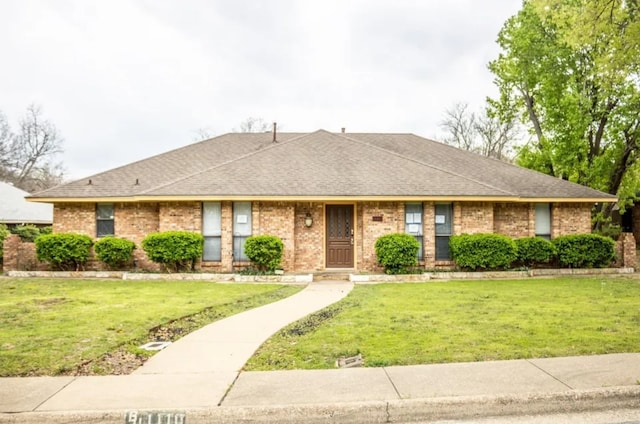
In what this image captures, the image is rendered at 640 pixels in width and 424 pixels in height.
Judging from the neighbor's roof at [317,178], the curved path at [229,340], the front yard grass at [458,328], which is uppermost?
the neighbor's roof at [317,178]

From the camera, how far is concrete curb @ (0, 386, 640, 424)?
12.9 ft

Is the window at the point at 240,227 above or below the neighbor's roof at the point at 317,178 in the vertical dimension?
below

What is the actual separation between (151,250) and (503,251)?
11448mm

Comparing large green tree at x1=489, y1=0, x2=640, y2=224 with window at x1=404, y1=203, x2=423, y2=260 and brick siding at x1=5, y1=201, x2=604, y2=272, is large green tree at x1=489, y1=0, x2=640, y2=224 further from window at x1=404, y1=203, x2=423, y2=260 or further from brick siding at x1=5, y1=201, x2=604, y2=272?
window at x1=404, y1=203, x2=423, y2=260

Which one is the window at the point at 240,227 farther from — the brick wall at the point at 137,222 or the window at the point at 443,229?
the window at the point at 443,229

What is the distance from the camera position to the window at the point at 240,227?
47.8 ft

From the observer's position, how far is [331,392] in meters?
4.37

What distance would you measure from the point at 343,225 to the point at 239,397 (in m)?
10.9

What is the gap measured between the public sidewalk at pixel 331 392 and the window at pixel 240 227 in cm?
906

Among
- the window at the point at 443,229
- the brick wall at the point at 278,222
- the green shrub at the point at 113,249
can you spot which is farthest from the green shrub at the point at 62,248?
the window at the point at 443,229

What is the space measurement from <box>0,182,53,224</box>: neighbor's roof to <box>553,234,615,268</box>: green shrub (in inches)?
1019

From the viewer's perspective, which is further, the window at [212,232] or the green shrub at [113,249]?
the window at [212,232]

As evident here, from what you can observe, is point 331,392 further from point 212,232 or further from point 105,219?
point 105,219

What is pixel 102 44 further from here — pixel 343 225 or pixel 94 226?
pixel 343 225
